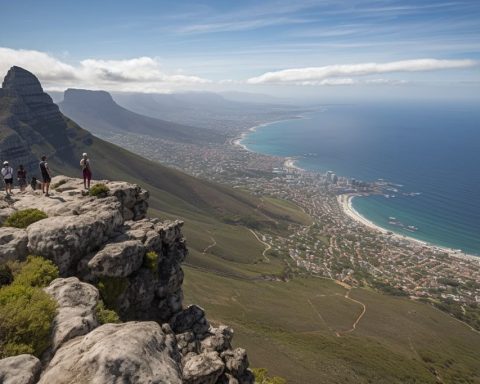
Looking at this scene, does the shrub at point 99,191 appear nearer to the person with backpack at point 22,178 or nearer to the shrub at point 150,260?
the person with backpack at point 22,178

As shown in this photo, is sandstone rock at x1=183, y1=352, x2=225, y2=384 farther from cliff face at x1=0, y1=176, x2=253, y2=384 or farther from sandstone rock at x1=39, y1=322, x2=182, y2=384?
sandstone rock at x1=39, y1=322, x2=182, y2=384

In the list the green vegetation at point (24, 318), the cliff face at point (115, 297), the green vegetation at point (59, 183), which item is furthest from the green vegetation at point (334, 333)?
the green vegetation at point (24, 318)

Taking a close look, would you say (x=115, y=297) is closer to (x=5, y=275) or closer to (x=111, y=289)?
(x=111, y=289)

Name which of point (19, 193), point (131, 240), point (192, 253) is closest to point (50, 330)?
point (131, 240)

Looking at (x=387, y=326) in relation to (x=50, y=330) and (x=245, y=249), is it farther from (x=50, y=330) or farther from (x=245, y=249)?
(x=50, y=330)

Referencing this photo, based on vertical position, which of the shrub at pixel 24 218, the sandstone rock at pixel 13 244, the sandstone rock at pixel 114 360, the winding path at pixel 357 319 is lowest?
the winding path at pixel 357 319
